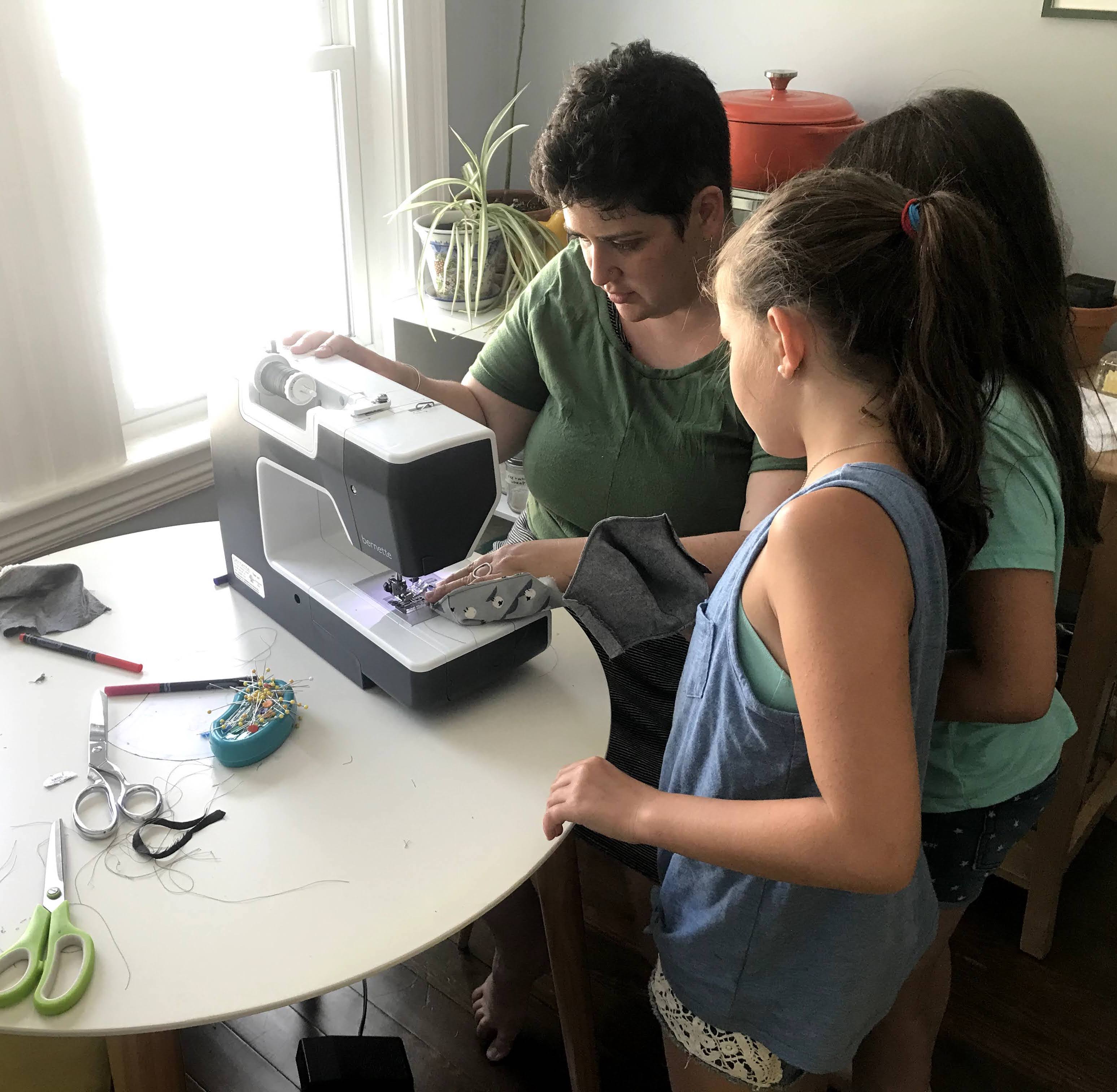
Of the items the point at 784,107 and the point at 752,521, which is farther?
the point at 784,107

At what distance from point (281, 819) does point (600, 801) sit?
32 centimetres

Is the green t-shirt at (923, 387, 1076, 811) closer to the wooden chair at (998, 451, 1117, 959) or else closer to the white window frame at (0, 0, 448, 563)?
the wooden chair at (998, 451, 1117, 959)

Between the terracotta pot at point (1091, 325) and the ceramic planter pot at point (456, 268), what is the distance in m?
1.03

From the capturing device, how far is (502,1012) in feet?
5.01

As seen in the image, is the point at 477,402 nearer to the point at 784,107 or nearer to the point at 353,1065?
the point at 784,107

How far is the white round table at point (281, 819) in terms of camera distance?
0.83 metres

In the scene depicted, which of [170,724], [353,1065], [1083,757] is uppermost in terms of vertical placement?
[170,724]

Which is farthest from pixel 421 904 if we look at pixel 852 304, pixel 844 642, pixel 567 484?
pixel 567 484

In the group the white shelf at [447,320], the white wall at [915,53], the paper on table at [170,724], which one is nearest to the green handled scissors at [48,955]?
the paper on table at [170,724]

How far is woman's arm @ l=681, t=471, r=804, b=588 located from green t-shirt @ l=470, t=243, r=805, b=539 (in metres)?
0.02

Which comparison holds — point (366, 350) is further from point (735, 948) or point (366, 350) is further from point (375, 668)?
point (735, 948)

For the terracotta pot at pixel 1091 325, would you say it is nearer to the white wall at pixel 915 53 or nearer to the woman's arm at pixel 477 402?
the white wall at pixel 915 53

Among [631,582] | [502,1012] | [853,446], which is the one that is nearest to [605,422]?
[631,582]

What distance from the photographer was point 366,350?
1.48 meters
